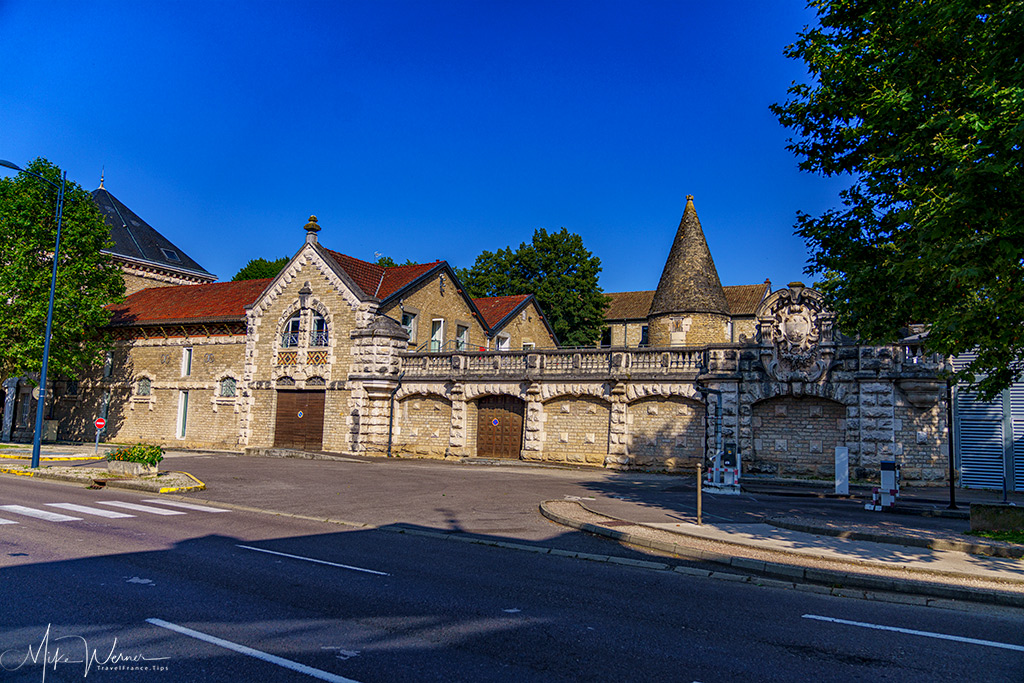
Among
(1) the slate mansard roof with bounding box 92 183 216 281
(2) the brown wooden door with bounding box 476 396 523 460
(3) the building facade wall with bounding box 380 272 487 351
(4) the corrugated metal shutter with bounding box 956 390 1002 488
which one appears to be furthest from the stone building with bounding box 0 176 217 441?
(4) the corrugated metal shutter with bounding box 956 390 1002 488

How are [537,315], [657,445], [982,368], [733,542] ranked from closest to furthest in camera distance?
1. [733,542]
2. [982,368]
3. [657,445]
4. [537,315]

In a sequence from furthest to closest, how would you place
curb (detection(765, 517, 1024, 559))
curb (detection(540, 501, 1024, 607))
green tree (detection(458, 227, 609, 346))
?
green tree (detection(458, 227, 609, 346)) < curb (detection(765, 517, 1024, 559)) < curb (detection(540, 501, 1024, 607))

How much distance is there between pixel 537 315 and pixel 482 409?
1615 cm

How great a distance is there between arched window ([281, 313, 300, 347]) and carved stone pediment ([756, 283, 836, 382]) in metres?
21.2

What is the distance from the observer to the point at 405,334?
29.9 metres

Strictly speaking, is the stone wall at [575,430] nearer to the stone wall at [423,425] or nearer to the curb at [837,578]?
the stone wall at [423,425]

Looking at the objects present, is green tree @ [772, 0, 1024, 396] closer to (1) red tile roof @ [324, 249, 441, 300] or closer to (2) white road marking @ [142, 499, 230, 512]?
(2) white road marking @ [142, 499, 230, 512]

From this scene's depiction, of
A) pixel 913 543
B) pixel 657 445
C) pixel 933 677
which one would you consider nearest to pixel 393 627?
pixel 933 677

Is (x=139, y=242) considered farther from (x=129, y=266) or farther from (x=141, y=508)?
(x=141, y=508)

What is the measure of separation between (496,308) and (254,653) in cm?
3558

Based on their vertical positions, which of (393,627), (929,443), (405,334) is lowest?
(393,627)

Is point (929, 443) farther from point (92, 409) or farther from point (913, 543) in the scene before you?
point (92, 409)

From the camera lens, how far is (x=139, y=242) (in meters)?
47.8

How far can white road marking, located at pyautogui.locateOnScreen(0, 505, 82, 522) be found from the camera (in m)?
11.4
